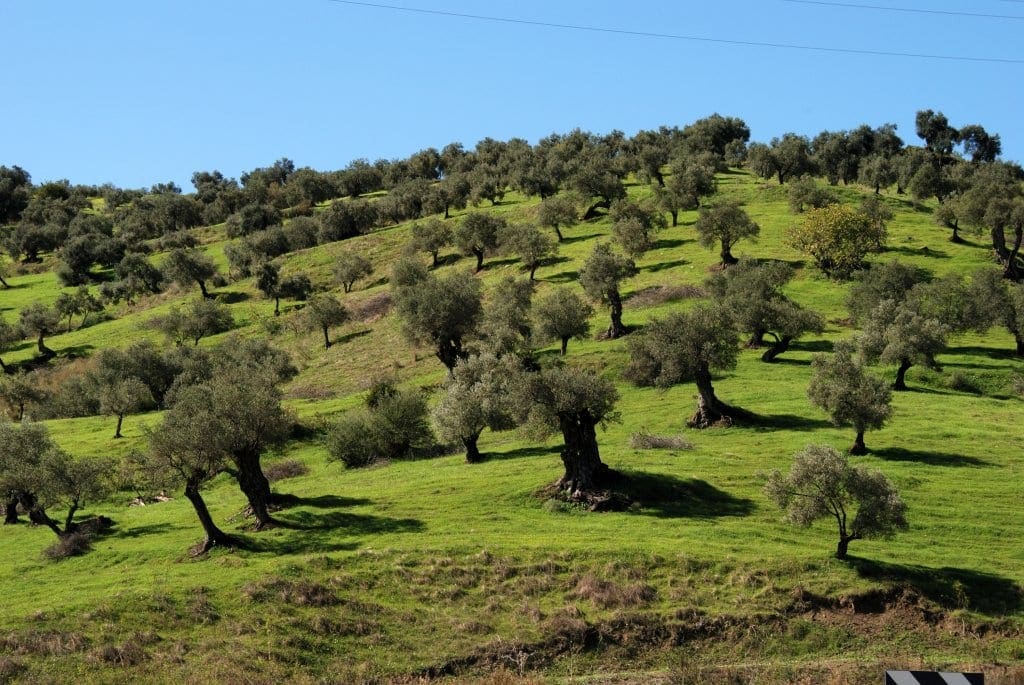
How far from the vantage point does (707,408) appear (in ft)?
192


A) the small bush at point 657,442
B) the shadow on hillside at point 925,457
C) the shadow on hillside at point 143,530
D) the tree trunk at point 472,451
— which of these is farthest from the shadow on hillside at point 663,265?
the shadow on hillside at point 143,530

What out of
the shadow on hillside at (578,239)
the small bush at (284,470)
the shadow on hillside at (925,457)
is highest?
the shadow on hillside at (578,239)

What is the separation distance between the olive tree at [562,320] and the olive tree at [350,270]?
150ft

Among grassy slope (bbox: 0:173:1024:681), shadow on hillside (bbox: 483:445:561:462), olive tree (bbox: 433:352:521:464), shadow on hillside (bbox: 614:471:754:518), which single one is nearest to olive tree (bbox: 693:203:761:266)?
grassy slope (bbox: 0:173:1024:681)

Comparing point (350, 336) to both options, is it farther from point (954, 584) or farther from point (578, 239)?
point (954, 584)

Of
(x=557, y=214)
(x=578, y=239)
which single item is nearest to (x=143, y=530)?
(x=557, y=214)

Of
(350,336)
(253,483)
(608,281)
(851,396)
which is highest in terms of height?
(608,281)

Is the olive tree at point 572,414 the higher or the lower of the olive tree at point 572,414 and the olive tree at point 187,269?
the lower

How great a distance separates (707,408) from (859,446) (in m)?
10.7

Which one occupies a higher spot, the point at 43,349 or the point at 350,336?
the point at 350,336

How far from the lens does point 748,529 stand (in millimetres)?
41125

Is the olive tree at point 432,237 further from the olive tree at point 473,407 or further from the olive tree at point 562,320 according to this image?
the olive tree at point 473,407

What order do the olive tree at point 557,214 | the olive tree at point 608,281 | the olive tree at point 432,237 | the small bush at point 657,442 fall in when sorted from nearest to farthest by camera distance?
the small bush at point 657,442
the olive tree at point 608,281
the olive tree at point 557,214
the olive tree at point 432,237

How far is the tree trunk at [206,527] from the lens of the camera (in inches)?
1540
